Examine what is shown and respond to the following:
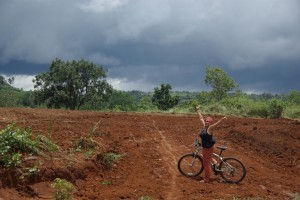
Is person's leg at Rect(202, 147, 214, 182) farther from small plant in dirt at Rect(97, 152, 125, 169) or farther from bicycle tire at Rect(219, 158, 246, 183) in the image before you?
small plant in dirt at Rect(97, 152, 125, 169)

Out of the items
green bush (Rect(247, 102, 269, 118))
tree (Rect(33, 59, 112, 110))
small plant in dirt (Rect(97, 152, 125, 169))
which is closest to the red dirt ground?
small plant in dirt (Rect(97, 152, 125, 169))

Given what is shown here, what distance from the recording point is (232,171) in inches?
496

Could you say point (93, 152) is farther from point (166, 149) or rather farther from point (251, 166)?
point (251, 166)

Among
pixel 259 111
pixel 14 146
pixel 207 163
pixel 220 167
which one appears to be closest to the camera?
pixel 14 146

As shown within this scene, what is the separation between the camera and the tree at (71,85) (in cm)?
5425

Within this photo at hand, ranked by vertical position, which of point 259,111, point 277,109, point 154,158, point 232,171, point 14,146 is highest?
point 277,109

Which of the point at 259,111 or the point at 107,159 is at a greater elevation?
the point at 259,111

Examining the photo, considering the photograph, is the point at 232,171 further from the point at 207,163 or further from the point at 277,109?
the point at 277,109

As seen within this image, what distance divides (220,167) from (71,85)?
146 ft

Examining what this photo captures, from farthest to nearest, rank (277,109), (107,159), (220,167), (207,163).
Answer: (277,109), (220,167), (107,159), (207,163)

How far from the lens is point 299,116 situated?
26.7 metres

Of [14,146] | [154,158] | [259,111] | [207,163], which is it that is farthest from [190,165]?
[259,111]

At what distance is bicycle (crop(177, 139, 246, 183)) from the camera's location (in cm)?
1262

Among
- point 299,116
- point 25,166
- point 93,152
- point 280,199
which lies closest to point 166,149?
point 93,152
